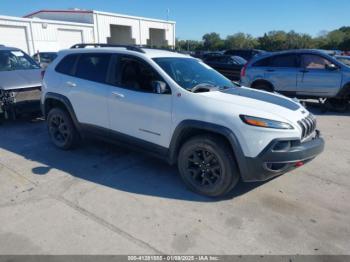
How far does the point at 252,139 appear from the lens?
3.26 metres

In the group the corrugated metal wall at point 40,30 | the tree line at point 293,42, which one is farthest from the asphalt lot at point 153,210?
the tree line at point 293,42

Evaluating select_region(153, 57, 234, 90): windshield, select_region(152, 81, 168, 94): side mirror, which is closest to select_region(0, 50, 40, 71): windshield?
select_region(153, 57, 234, 90): windshield

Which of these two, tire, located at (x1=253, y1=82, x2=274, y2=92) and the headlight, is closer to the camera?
the headlight

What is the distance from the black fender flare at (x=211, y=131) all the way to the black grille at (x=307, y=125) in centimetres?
83

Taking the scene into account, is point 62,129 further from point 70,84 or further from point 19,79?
point 19,79

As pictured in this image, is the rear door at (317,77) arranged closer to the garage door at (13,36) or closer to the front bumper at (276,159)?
the front bumper at (276,159)

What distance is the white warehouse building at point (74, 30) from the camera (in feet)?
83.5

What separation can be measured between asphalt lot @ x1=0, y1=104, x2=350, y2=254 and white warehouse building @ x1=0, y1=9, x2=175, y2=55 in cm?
2008

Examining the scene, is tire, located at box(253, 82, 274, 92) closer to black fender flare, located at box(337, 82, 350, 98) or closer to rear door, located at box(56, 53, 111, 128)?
black fender flare, located at box(337, 82, 350, 98)

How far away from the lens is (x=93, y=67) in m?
4.73

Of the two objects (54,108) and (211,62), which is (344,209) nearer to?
(54,108)

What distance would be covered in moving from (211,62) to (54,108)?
10415mm

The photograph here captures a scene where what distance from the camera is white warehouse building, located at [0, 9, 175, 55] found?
1002 inches

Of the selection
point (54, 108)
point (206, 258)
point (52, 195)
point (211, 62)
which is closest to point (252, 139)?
point (206, 258)
